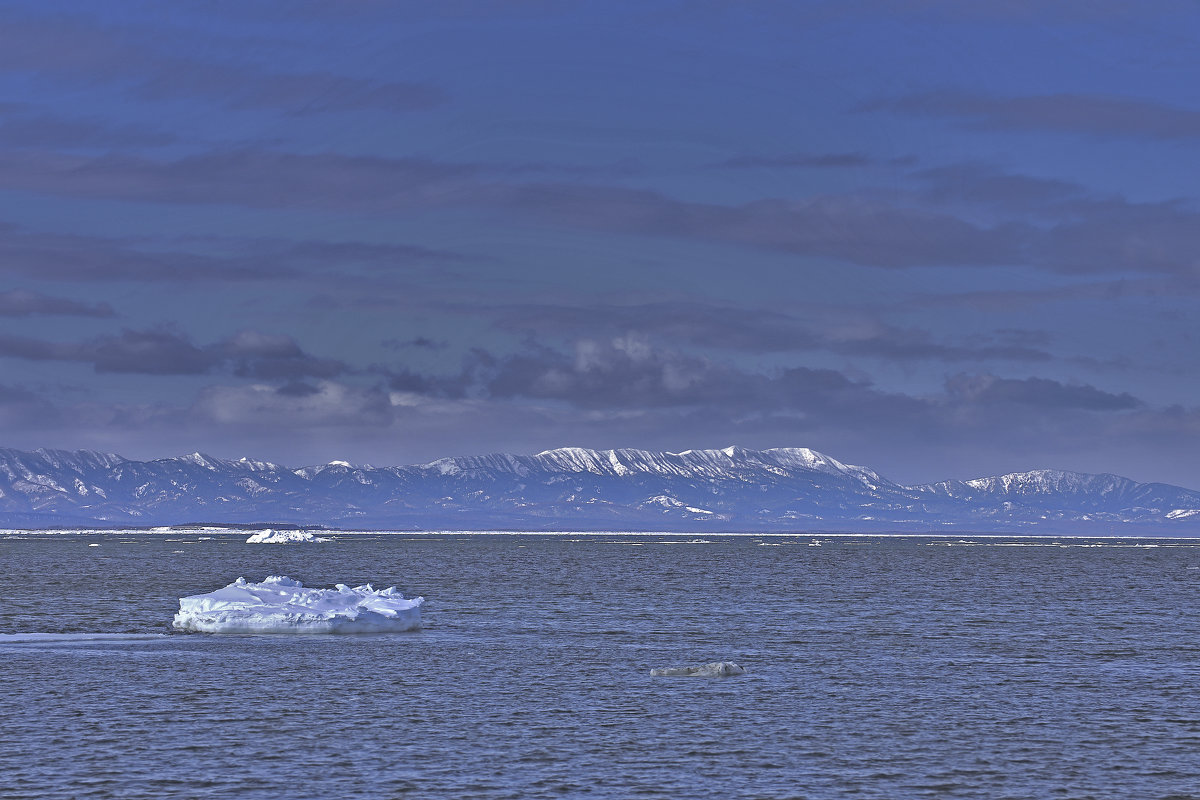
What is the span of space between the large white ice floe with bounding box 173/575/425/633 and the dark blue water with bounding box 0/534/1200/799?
6.53ft

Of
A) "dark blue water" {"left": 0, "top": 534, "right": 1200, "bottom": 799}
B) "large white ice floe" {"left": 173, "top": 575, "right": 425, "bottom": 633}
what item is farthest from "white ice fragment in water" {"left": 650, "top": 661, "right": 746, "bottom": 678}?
"large white ice floe" {"left": 173, "top": 575, "right": 425, "bottom": 633}

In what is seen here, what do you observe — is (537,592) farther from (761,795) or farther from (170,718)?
(761,795)

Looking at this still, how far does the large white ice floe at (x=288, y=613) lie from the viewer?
71.6 m

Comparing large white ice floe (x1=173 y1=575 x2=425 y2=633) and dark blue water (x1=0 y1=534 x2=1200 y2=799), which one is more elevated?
large white ice floe (x1=173 y1=575 x2=425 y2=633)

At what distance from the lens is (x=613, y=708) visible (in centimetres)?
4722

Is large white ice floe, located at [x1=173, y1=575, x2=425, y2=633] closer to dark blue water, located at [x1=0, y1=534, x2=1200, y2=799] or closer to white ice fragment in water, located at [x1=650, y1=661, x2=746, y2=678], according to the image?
dark blue water, located at [x1=0, y1=534, x2=1200, y2=799]

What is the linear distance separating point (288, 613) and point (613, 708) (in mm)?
29680

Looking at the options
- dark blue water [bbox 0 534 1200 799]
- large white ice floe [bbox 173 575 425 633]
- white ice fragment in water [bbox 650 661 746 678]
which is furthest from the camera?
large white ice floe [bbox 173 575 425 633]

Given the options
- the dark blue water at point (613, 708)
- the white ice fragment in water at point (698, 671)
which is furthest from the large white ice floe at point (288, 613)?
the white ice fragment in water at point (698, 671)

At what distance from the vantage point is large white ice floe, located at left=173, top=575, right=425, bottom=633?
71562 millimetres

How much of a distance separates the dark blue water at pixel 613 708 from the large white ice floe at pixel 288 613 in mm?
1992

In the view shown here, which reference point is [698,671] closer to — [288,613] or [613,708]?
[613,708]

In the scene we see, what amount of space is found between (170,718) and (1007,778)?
25333 mm

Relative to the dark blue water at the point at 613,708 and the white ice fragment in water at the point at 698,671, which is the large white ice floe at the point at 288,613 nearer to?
the dark blue water at the point at 613,708
